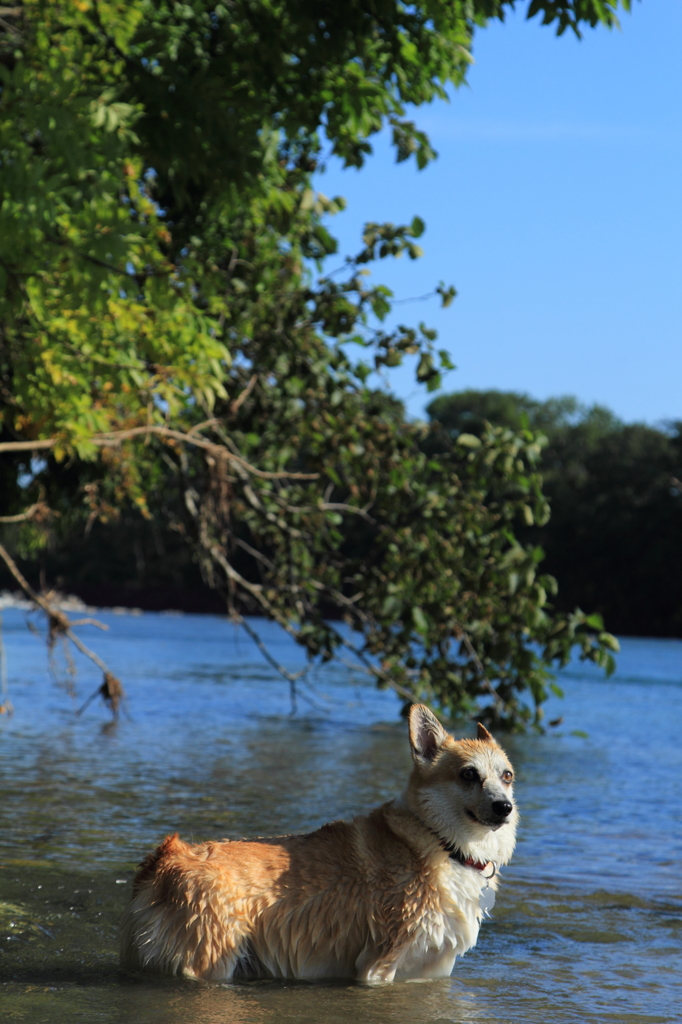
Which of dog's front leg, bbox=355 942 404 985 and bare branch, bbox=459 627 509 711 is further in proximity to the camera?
bare branch, bbox=459 627 509 711

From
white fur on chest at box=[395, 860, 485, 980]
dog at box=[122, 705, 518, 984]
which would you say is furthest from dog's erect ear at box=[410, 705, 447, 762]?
white fur on chest at box=[395, 860, 485, 980]

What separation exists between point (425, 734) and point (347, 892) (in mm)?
816

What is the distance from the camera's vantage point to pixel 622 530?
79062mm

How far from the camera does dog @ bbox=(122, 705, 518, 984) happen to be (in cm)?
477

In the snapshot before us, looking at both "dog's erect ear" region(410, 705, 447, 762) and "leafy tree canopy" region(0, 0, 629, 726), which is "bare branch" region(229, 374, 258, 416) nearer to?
"leafy tree canopy" region(0, 0, 629, 726)

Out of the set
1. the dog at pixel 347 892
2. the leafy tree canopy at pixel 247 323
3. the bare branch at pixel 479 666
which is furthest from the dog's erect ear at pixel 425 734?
the bare branch at pixel 479 666

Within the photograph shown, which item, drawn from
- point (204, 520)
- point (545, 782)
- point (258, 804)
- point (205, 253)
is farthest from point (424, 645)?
point (205, 253)

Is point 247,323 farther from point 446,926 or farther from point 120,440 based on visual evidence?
point 446,926

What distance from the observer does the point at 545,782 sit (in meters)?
12.6

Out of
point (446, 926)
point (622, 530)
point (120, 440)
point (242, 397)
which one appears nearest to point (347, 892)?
point (446, 926)

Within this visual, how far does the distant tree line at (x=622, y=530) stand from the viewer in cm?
7569

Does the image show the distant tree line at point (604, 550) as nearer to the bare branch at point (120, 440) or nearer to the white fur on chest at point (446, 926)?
the bare branch at point (120, 440)

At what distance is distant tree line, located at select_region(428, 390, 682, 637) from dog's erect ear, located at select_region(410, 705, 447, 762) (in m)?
69.0

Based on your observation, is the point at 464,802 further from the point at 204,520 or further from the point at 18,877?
the point at 204,520
